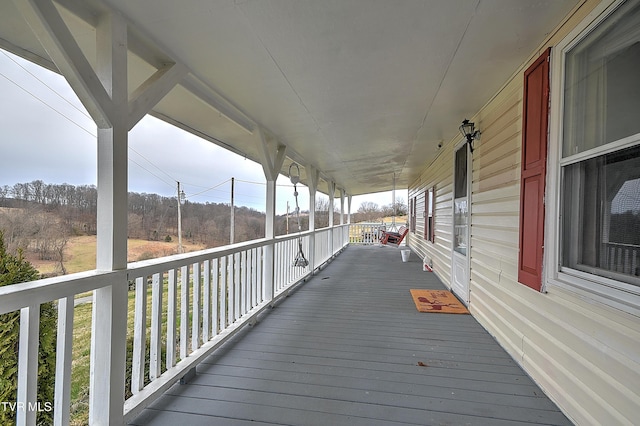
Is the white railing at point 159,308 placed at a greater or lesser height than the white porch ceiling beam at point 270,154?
lesser

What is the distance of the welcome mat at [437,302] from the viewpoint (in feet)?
12.0

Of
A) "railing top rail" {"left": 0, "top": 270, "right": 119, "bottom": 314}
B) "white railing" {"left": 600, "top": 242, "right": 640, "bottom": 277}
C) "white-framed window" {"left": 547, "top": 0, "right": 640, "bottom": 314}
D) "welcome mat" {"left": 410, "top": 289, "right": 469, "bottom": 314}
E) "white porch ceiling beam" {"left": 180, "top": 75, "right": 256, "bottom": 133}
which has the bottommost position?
"welcome mat" {"left": 410, "top": 289, "right": 469, "bottom": 314}

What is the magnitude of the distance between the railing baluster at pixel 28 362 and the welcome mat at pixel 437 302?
3.60 metres

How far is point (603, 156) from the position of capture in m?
1.51

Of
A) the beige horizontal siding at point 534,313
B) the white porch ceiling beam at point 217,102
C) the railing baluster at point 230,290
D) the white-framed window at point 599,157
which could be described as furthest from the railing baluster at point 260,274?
the white-framed window at point 599,157

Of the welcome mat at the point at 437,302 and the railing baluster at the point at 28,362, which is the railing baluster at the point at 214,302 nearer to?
the railing baluster at the point at 28,362

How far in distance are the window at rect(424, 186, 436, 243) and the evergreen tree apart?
629 cm

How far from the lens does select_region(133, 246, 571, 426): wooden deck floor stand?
174cm

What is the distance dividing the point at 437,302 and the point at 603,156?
2.96m

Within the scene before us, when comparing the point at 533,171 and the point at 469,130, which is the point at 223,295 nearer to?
the point at 533,171

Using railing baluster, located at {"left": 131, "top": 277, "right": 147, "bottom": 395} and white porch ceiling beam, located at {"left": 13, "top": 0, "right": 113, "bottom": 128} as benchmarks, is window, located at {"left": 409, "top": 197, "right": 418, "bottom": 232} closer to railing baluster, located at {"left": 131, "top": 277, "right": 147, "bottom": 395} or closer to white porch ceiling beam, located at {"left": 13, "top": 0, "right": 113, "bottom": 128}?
railing baluster, located at {"left": 131, "top": 277, "right": 147, "bottom": 395}

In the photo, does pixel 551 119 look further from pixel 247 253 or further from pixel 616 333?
pixel 247 253

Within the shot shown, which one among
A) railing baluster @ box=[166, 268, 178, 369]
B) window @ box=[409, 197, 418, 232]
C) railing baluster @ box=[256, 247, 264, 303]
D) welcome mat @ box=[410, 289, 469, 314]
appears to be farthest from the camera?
window @ box=[409, 197, 418, 232]

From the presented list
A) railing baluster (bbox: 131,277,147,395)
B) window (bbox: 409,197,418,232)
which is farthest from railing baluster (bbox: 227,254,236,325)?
window (bbox: 409,197,418,232)
